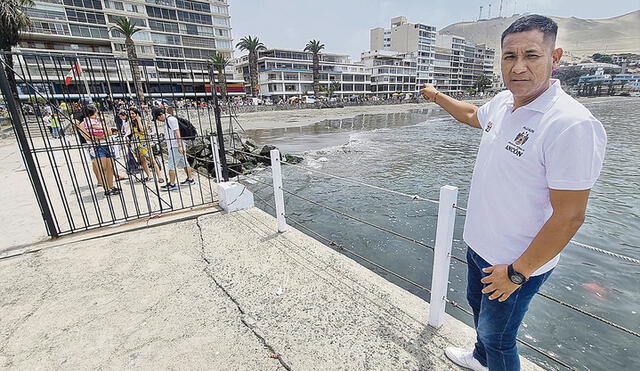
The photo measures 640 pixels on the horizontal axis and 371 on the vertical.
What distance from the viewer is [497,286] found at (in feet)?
4.58

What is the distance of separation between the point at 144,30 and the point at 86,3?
6.92m

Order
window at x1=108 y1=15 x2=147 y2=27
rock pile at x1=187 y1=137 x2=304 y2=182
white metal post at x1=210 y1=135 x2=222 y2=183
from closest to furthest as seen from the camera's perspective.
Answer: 1. white metal post at x1=210 y1=135 x2=222 y2=183
2. rock pile at x1=187 y1=137 x2=304 y2=182
3. window at x1=108 y1=15 x2=147 y2=27

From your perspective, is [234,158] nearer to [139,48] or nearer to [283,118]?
[283,118]

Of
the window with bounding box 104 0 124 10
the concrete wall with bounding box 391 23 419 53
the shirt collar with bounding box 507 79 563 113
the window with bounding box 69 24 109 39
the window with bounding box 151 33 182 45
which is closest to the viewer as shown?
the shirt collar with bounding box 507 79 563 113

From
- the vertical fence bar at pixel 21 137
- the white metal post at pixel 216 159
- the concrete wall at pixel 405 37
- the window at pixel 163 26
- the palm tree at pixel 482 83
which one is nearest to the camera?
the vertical fence bar at pixel 21 137

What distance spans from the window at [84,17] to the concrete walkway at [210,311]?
50.6m

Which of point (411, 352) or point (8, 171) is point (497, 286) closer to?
point (411, 352)

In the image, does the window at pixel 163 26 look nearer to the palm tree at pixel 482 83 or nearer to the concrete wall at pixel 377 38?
the concrete wall at pixel 377 38

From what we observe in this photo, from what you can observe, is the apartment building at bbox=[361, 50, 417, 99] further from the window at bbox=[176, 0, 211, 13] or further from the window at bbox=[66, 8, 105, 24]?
the window at bbox=[66, 8, 105, 24]

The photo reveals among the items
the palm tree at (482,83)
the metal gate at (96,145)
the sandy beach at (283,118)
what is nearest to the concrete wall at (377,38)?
the palm tree at (482,83)

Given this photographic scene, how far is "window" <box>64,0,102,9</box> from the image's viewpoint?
1517 inches

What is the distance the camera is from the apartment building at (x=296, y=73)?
195ft

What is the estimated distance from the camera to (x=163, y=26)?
4553 centimetres

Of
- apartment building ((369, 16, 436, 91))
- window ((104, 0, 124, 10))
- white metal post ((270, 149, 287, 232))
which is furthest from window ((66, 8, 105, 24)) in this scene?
A: apartment building ((369, 16, 436, 91))
